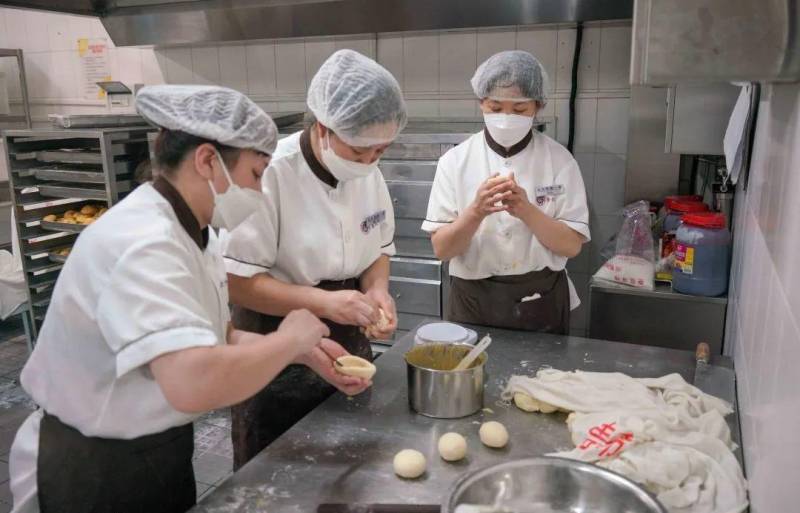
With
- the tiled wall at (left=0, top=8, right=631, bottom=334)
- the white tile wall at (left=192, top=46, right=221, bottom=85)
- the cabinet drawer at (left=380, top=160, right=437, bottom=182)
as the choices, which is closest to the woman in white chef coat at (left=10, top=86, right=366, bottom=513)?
the cabinet drawer at (left=380, top=160, right=437, bottom=182)

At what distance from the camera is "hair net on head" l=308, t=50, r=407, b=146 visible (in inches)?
58.8

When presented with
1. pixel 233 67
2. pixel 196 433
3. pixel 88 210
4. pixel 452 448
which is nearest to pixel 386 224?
pixel 452 448

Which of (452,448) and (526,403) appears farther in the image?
(526,403)

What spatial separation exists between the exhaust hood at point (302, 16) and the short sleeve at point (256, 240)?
6.12 feet

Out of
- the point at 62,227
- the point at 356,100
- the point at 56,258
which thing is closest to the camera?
the point at 356,100

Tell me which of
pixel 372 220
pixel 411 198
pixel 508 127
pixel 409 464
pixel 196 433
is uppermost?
pixel 508 127

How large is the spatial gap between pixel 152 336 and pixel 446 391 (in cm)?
69

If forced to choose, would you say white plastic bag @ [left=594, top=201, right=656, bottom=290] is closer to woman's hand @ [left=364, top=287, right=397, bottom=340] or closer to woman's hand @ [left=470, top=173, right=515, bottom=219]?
woman's hand @ [left=470, top=173, right=515, bottom=219]

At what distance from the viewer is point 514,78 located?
1956mm

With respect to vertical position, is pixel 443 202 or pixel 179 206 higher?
pixel 179 206

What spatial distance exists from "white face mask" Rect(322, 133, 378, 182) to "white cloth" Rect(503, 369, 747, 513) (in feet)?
2.12

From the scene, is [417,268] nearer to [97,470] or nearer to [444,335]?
[444,335]

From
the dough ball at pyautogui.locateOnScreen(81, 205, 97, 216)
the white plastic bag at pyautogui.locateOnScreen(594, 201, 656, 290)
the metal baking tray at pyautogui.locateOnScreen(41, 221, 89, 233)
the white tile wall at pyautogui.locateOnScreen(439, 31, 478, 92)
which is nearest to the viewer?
the white plastic bag at pyautogui.locateOnScreen(594, 201, 656, 290)

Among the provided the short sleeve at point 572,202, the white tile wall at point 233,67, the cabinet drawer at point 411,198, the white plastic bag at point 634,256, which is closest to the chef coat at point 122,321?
the short sleeve at point 572,202
